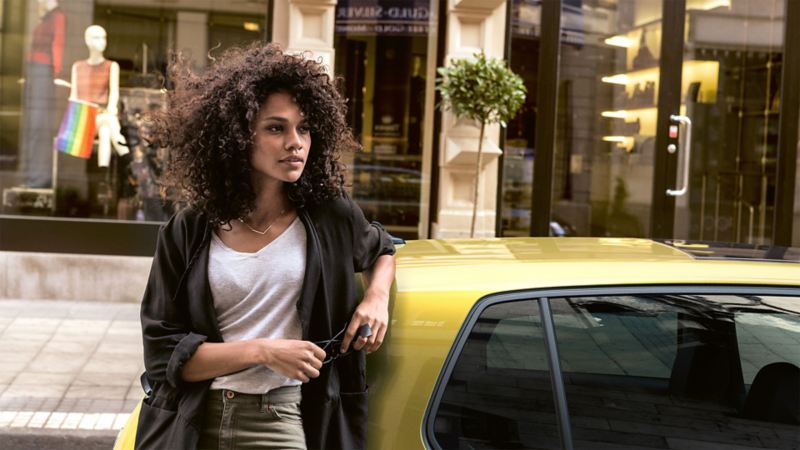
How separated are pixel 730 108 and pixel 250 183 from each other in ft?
29.5

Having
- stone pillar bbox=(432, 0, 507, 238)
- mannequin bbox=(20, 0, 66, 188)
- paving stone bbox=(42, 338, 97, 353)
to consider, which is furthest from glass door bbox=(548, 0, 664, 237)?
mannequin bbox=(20, 0, 66, 188)

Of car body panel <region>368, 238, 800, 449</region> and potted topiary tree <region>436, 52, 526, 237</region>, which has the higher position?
potted topiary tree <region>436, 52, 526, 237</region>

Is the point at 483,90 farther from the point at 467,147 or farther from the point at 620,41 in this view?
the point at 620,41

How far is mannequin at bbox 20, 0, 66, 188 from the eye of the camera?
9.78 metres

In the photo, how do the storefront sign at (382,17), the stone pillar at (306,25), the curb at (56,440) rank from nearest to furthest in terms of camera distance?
the curb at (56,440) → the stone pillar at (306,25) → the storefront sign at (382,17)

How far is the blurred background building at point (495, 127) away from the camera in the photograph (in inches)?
384

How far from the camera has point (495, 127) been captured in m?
9.75

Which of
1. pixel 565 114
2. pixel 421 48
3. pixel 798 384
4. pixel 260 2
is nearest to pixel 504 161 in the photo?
pixel 565 114

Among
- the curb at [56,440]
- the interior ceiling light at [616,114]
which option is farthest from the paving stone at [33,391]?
the interior ceiling light at [616,114]

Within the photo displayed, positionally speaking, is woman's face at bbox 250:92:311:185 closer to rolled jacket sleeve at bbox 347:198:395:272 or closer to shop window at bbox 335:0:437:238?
rolled jacket sleeve at bbox 347:198:395:272

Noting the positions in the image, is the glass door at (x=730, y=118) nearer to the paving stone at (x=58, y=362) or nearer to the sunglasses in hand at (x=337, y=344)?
the paving stone at (x=58, y=362)

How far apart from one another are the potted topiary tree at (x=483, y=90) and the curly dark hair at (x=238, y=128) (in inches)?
250

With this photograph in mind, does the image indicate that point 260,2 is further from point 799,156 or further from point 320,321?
point 320,321

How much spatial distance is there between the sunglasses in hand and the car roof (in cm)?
20
